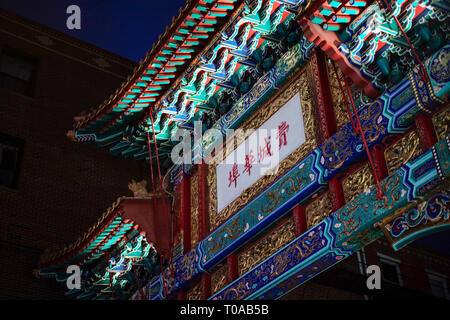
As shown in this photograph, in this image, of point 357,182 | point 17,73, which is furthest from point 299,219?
point 17,73

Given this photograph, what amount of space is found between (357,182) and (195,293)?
10.6ft

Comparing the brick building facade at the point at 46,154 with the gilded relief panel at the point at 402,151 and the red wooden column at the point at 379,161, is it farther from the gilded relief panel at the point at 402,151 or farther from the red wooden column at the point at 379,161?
the gilded relief panel at the point at 402,151

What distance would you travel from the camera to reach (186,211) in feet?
31.3

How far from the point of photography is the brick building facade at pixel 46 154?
12.5 meters

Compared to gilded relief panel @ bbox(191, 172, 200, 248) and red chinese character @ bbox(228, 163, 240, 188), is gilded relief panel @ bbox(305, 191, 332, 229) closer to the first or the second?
red chinese character @ bbox(228, 163, 240, 188)

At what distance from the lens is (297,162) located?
745 centimetres

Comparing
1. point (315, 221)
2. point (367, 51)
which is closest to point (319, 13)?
point (367, 51)

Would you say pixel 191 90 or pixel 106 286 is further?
pixel 106 286

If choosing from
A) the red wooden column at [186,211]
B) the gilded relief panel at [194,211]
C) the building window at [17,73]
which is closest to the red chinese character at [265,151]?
the gilded relief panel at [194,211]

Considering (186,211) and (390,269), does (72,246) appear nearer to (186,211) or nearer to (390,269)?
(186,211)

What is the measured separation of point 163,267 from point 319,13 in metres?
4.70

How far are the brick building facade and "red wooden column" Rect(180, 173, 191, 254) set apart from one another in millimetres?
4248
